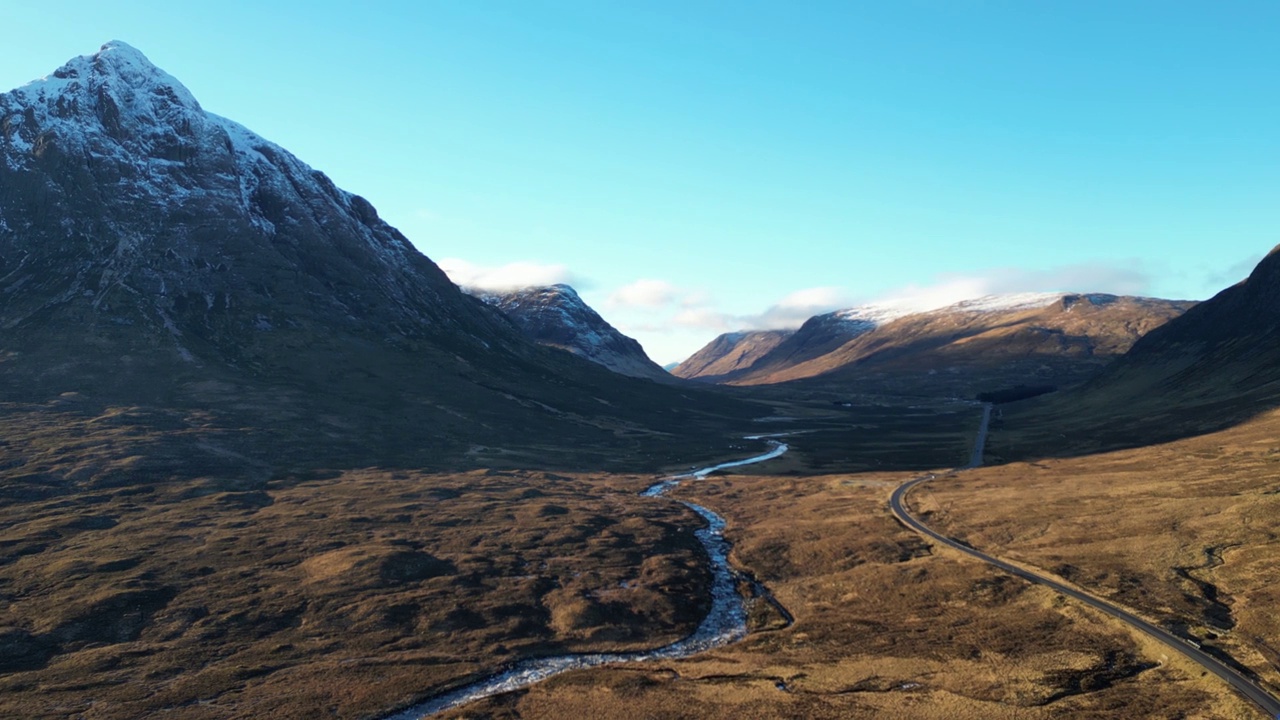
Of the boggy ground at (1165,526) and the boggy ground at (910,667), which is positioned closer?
the boggy ground at (910,667)

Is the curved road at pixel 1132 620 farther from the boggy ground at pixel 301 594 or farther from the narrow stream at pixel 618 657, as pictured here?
the boggy ground at pixel 301 594

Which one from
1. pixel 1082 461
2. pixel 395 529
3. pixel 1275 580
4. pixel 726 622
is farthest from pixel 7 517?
pixel 1082 461

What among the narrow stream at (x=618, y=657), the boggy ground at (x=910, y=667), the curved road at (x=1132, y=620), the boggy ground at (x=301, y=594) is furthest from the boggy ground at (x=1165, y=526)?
the boggy ground at (x=301, y=594)

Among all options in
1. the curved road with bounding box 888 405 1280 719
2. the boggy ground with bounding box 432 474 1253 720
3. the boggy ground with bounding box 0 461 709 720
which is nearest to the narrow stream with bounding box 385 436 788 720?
the boggy ground with bounding box 0 461 709 720

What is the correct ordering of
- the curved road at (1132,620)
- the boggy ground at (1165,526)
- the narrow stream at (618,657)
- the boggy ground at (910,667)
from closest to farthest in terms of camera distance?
the curved road at (1132,620) → the boggy ground at (910,667) → the narrow stream at (618,657) → the boggy ground at (1165,526)

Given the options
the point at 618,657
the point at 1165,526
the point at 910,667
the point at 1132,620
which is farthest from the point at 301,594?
the point at 1165,526

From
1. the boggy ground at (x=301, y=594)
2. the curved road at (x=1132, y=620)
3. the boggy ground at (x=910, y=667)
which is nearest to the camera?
the curved road at (x=1132, y=620)
